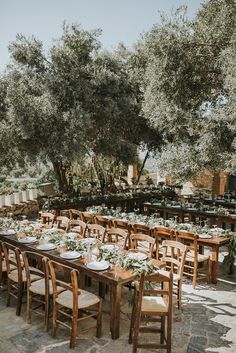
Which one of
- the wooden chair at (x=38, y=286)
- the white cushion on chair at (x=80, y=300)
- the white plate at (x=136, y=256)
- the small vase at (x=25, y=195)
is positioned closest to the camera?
the white cushion on chair at (x=80, y=300)

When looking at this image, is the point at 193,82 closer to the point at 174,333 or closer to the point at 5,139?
the point at 5,139

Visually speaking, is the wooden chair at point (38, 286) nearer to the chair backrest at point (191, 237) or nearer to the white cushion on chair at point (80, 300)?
the white cushion on chair at point (80, 300)

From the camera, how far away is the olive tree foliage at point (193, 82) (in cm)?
932

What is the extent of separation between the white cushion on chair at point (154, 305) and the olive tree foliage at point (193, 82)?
6308mm

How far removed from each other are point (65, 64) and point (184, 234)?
25.8ft

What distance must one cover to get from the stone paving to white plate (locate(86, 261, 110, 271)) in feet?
2.70

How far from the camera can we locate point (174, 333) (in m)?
4.30

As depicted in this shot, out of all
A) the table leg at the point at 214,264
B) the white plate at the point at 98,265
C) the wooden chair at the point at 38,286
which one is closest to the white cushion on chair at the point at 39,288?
the wooden chair at the point at 38,286

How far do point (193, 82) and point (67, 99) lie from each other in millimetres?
4356

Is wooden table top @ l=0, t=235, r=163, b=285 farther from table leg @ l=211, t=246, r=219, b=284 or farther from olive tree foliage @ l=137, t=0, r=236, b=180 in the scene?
olive tree foliage @ l=137, t=0, r=236, b=180

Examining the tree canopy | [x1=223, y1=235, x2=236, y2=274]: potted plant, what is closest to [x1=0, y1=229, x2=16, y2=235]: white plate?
[x1=223, y1=235, x2=236, y2=274]: potted plant

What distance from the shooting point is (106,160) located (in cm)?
1434

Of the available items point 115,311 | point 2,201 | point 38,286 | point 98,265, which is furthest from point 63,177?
point 115,311

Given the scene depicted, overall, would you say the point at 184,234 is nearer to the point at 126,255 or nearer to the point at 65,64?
the point at 126,255
